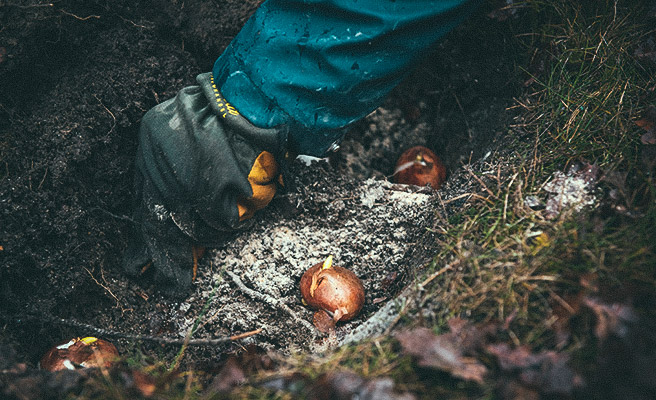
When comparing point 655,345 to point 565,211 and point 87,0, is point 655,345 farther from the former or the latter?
point 87,0

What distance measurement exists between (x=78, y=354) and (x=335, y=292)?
123 centimetres

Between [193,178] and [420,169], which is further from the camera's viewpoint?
[420,169]

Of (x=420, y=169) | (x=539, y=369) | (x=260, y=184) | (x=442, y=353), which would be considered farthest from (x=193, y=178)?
(x=539, y=369)

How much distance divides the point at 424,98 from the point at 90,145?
2.08 m

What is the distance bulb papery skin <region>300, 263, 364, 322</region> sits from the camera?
199 centimetres

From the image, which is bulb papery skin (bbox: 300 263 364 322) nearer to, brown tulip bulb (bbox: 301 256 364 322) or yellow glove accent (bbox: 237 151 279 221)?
brown tulip bulb (bbox: 301 256 364 322)

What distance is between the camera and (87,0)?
2322 mm

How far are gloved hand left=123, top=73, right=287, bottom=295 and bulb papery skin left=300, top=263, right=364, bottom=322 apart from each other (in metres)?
0.54

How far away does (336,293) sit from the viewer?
200 centimetres

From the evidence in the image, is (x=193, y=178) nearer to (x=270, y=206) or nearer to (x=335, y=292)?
(x=270, y=206)

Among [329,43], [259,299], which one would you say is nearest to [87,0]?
[329,43]

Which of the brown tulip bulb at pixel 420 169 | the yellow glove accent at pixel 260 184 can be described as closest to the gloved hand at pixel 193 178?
the yellow glove accent at pixel 260 184

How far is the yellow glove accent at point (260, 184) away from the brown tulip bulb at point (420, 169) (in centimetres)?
84

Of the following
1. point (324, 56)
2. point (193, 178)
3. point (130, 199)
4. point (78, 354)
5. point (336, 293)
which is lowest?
point (336, 293)
